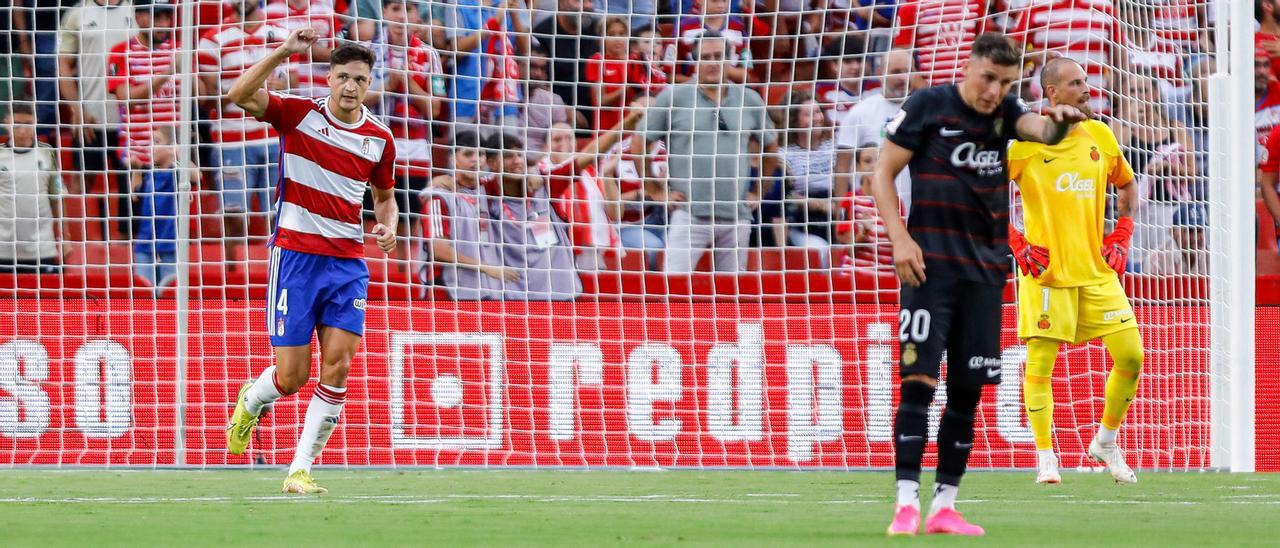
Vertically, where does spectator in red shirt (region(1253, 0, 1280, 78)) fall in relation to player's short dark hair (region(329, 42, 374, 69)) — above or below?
above

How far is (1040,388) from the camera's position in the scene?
873 centimetres

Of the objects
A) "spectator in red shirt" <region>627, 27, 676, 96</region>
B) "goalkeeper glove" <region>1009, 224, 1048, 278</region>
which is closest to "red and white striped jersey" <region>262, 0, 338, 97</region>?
"spectator in red shirt" <region>627, 27, 676, 96</region>

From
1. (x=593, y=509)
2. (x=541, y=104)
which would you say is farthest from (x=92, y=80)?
(x=593, y=509)

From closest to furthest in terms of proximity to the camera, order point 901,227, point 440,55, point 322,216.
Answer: point 901,227 → point 322,216 → point 440,55

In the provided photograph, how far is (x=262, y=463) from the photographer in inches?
413

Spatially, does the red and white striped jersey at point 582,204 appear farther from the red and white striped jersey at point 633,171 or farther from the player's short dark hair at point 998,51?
the player's short dark hair at point 998,51

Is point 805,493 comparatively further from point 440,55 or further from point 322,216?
point 440,55

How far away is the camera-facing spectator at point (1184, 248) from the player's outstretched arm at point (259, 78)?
6.07 meters

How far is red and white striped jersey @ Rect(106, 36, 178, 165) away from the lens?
1094 cm

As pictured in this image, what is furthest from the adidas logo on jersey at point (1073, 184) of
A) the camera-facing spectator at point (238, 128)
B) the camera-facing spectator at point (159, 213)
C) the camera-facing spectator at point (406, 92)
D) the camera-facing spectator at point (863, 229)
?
the camera-facing spectator at point (159, 213)

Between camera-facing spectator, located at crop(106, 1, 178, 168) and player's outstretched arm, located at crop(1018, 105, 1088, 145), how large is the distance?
6968 mm

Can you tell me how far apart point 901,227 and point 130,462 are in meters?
6.68

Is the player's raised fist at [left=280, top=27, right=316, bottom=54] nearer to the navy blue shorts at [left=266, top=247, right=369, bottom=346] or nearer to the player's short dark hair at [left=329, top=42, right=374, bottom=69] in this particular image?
the player's short dark hair at [left=329, top=42, right=374, bottom=69]

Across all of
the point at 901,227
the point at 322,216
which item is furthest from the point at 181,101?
the point at 901,227
